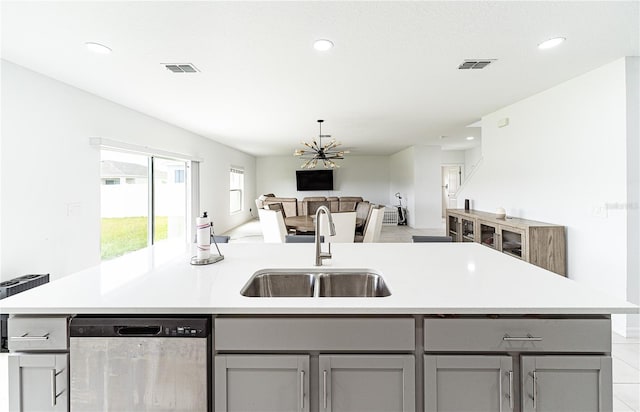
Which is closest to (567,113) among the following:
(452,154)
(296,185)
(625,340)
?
(625,340)

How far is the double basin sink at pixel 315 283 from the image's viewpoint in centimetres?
152

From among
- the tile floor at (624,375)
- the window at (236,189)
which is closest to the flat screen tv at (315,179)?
the window at (236,189)

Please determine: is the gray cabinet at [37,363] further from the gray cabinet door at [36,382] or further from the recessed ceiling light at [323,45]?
the recessed ceiling light at [323,45]

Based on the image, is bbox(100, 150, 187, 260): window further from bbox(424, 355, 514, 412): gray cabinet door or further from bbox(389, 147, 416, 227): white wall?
bbox(389, 147, 416, 227): white wall

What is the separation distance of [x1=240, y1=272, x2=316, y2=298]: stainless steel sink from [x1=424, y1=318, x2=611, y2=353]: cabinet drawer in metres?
0.65

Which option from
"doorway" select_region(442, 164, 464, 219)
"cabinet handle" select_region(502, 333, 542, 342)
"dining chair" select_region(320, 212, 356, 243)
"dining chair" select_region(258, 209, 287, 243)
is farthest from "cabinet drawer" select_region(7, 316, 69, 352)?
"doorway" select_region(442, 164, 464, 219)

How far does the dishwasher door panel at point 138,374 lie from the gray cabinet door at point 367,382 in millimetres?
432

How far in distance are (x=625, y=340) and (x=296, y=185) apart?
31.6 feet

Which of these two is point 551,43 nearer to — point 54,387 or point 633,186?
point 633,186

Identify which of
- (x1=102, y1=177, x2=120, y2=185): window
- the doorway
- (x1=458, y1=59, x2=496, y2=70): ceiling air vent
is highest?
(x1=458, y1=59, x2=496, y2=70): ceiling air vent

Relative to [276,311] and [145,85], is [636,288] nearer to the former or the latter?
[276,311]

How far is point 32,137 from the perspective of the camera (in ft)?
9.18

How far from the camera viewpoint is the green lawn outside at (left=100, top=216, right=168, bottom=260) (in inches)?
154

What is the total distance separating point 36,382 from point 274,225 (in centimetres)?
397
